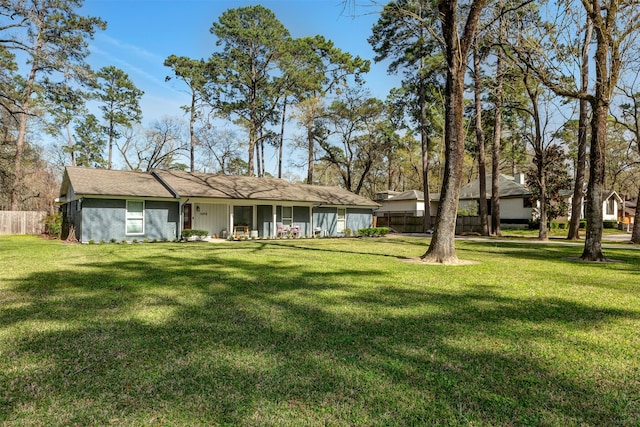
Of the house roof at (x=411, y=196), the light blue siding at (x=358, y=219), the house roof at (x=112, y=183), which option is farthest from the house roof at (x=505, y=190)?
the house roof at (x=112, y=183)

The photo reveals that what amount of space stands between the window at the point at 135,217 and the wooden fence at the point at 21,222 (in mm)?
9865

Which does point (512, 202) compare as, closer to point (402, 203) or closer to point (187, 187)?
point (402, 203)

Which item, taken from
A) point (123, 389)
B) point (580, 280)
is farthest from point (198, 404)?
point (580, 280)

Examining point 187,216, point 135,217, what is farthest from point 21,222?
point 187,216

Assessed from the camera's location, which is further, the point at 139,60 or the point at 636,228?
the point at 139,60

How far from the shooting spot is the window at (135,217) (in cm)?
1606

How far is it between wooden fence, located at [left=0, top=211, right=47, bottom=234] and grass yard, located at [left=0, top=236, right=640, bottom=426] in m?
20.3

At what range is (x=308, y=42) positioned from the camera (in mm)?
26578

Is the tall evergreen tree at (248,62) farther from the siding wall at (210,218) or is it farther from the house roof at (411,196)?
the house roof at (411,196)

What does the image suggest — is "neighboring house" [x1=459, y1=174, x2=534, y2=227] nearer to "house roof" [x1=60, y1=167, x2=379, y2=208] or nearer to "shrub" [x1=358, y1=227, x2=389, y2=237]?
"shrub" [x1=358, y1=227, x2=389, y2=237]

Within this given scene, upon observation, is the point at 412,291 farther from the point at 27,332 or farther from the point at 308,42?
the point at 308,42

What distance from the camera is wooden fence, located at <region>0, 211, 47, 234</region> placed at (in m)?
22.0

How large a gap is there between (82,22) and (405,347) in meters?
22.2

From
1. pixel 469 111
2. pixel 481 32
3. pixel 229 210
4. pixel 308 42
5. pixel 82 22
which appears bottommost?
pixel 229 210
